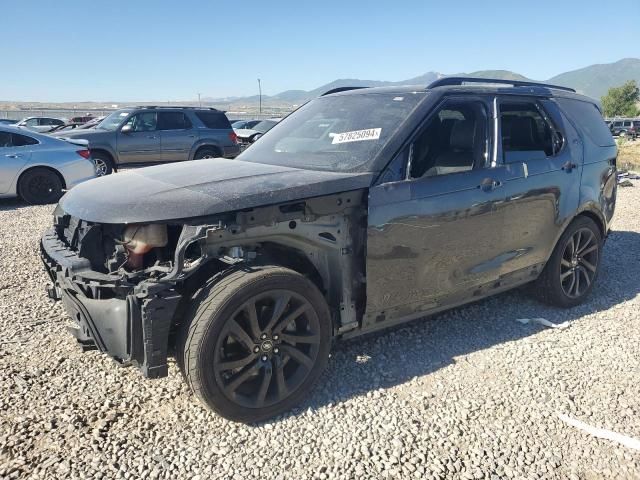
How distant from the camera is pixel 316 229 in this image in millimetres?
3051

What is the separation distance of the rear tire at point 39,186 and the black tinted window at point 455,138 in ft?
25.4

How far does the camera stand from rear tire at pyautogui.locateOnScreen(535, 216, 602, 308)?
4.54 m

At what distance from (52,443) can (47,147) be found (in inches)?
315

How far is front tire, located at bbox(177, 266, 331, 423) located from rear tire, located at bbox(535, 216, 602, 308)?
2467 mm

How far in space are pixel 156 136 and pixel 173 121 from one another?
24.4 inches

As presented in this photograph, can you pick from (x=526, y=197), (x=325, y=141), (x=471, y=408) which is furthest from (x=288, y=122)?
(x=471, y=408)

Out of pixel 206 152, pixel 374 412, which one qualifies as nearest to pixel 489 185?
pixel 374 412

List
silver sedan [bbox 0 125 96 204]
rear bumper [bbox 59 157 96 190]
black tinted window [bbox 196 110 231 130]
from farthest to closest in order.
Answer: black tinted window [bbox 196 110 231 130] < rear bumper [bbox 59 157 96 190] < silver sedan [bbox 0 125 96 204]

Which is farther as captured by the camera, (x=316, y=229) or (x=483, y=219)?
(x=483, y=219)

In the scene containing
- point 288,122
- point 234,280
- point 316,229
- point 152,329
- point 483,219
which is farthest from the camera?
point 288,122

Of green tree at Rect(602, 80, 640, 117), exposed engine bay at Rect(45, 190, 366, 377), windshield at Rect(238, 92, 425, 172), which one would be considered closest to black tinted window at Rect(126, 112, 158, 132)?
windshield at Rect(238, 92, 425, 172)

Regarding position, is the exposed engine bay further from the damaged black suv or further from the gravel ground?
the gravel ground

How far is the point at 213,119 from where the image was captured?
535 inches

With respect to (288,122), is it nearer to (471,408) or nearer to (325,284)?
(325,284)
